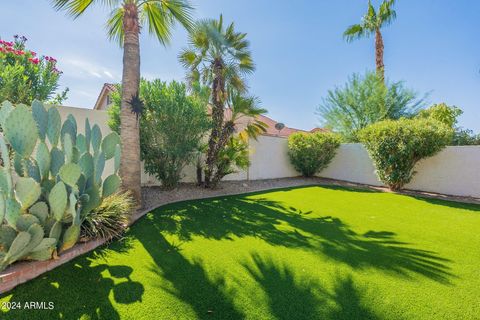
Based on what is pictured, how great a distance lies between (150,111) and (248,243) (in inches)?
201

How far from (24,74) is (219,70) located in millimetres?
6770

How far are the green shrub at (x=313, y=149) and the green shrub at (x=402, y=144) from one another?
7.47ft

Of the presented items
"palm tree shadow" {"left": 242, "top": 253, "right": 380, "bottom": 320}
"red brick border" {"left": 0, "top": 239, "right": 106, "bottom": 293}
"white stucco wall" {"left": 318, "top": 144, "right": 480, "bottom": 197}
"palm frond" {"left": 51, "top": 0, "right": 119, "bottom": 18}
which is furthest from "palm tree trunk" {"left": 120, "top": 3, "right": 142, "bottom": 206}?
"white stucco wall" {"left": 318, "top": 144, "right": 480, "bottom": 197}

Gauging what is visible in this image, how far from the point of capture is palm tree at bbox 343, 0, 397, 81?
15391mm

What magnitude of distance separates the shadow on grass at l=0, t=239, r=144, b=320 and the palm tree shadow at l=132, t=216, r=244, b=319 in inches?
14.2

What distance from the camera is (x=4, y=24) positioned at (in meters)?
6.39

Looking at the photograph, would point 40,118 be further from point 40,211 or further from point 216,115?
point 216,115

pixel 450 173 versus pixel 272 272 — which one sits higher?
pixel 450 173

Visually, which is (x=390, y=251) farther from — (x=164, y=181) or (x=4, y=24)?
(x=4, y=24)

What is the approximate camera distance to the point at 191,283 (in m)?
2.68

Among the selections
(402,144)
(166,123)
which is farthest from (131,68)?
(402,144)

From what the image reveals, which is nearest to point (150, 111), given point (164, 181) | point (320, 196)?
point (164, 181)

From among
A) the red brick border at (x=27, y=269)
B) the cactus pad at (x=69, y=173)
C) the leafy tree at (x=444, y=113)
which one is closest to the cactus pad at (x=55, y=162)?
→ the cactus pad at (x=69, y=173)

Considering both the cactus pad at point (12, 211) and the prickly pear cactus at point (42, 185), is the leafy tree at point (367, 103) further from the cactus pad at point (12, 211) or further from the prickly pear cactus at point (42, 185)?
the cactus pad at point (12, 211)
